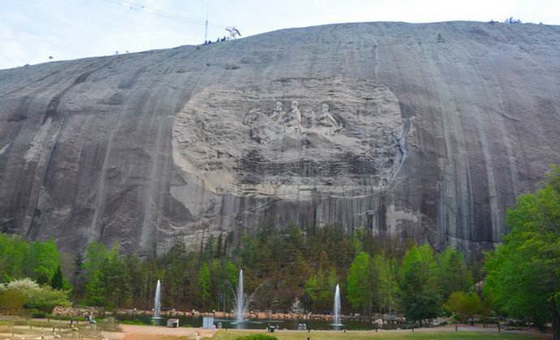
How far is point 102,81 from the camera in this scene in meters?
78.8

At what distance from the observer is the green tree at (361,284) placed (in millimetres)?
48500

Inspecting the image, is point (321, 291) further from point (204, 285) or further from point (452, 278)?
point (452, 278)

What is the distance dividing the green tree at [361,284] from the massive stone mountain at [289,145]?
12033 millimetres

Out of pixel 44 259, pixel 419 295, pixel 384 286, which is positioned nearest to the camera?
pixel 419 295

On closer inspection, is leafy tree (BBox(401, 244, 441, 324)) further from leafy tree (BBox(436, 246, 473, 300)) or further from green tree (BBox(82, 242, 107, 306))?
green tree (BBox(82, 242, 107, 306))

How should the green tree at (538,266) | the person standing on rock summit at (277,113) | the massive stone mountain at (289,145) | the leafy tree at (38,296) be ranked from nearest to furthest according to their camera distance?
the green tree at (538,266)
the leafy tree at (38,296)
the massive stone mountain at (289,145)
the person standing on rock summit at (277,113)

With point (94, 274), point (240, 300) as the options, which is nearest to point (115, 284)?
point (94, 274)

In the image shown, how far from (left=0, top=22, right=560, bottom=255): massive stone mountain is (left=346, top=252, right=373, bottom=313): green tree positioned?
12.0m

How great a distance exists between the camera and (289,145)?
69.1 meters

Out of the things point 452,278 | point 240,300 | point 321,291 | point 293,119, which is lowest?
point 240,300

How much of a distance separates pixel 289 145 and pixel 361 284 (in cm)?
2390

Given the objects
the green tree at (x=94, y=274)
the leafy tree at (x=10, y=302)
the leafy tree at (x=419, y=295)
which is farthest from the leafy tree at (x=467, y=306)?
the green tree at (x=94, y=274)

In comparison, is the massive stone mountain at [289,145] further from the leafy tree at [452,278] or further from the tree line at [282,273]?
the leafy tree at [452,278]

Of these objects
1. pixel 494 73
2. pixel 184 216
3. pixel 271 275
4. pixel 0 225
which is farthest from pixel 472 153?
pixel 0 225
